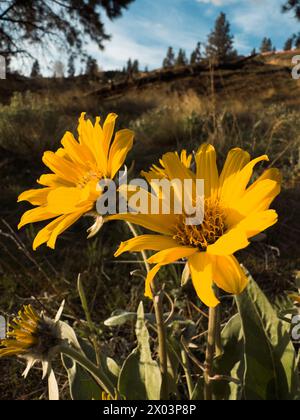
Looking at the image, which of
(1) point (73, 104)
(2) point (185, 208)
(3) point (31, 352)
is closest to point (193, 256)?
(2) point (185, 208)

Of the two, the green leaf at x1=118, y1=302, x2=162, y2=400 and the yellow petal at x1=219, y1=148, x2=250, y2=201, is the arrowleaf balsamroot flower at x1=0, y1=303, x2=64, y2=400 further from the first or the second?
the yellow petal at x1=219, y1=148, x2=250, y2=201

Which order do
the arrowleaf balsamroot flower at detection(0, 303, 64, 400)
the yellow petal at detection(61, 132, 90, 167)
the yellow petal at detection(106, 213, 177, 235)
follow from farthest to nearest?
1. the yellow petal at detection(61, 132, 90, 167)
2. the arrowleaf balsamroot flower at detection(0, 303, 64, 400)
3. the yellow petal at detection(106, 213, 177, 235)

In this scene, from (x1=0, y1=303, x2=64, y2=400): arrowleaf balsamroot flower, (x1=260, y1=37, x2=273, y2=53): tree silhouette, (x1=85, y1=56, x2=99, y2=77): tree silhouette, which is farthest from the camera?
(x1=260, y1=37, x2=273, y2=53): tree silhouette

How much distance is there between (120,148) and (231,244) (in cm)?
34

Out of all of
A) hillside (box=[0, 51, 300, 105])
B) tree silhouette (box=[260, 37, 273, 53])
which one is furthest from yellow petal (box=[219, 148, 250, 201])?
tree silhouette (box=[260, 37, 273, 53])

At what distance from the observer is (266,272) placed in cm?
191

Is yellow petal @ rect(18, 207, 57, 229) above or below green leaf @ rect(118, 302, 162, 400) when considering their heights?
above

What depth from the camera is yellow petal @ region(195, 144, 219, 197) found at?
2.60 ft

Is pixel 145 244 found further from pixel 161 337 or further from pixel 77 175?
pixel 77 175

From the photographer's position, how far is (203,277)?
563 millimetres

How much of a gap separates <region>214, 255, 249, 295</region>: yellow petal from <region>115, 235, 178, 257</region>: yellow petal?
99 millimetres

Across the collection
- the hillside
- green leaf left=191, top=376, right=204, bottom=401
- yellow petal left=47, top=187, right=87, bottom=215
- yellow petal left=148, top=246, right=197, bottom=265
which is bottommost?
green leaf left=191, top=376, right=204, bottom=401

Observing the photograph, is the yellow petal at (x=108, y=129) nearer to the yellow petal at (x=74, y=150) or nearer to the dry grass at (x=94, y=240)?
the yellow petal at (x=74, y=150)

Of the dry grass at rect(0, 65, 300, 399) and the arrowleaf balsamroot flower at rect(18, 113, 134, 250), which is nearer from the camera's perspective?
the arrowleaf balsamroot flower at rect(18, 113, 134, 250)
